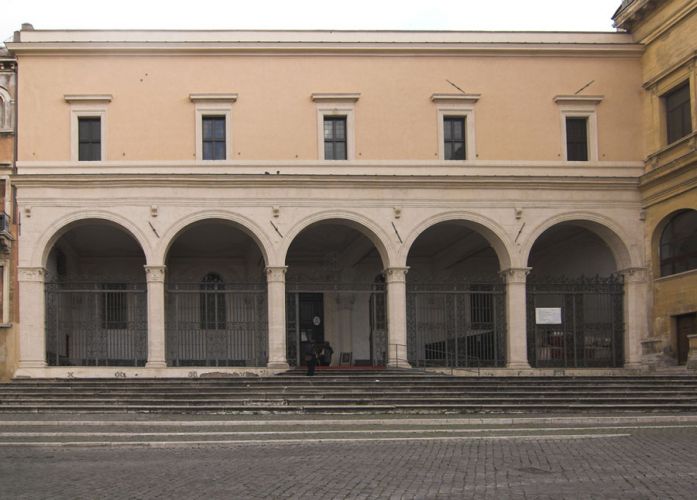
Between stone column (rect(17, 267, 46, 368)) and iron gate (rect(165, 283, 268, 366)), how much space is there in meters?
4.05

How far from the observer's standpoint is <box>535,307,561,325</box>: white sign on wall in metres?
32.2

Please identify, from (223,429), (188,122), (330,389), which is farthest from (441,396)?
(188,122)

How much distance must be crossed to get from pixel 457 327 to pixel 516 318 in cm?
203

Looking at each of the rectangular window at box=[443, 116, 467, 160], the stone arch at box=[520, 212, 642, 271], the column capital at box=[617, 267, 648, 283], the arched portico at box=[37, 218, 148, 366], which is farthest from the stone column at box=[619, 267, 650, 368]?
the arched portico at box=[37, 218, 148, 366]

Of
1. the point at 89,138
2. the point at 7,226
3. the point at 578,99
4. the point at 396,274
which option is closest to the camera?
the point at 7,226

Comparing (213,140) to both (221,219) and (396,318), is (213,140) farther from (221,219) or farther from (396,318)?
(396,318)

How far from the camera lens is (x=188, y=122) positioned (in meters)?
31.6

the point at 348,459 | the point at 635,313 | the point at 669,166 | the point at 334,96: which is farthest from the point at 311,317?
the point at 348,459

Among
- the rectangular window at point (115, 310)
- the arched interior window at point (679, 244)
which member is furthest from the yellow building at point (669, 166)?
the rectangular window at point (115, 310)

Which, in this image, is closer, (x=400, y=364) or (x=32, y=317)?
(x=32, y=317)

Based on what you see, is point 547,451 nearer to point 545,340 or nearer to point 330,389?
point 330,389

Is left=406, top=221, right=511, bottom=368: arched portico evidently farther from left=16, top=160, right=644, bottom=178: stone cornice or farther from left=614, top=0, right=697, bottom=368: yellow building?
left=614, top=0, right=697, bottom=368: yellow building

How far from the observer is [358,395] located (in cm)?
2494

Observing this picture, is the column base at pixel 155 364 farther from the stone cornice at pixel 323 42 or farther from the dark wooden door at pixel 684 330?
the dark wooden door at pixel 684 330
